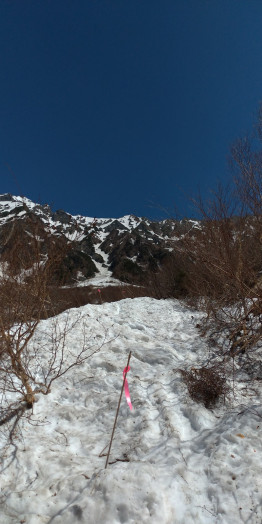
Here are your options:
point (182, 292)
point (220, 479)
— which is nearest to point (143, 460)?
point (220, 479)

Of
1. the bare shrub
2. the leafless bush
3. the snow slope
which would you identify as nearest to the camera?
the snow slope

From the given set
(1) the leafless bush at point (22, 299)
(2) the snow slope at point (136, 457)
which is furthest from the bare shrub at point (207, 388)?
(1) the leafless bush at point (22, 299)

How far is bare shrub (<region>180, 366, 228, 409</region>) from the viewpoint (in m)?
3.29

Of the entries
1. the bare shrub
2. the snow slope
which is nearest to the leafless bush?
the snow slope

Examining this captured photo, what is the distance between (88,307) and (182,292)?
890 cm

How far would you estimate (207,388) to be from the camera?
3.39m

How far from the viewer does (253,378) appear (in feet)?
12.4

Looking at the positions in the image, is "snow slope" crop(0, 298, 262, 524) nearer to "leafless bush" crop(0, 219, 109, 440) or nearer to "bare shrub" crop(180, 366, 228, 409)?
"bare shrub" crop(180, 366, 228, 409)

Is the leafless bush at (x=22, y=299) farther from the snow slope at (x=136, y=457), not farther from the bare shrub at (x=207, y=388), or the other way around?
the bare shrub at (x=207, y=388)

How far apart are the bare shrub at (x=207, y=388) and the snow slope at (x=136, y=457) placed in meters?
0.13

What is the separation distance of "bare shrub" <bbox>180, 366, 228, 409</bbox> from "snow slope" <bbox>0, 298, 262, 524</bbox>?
5.0 inches

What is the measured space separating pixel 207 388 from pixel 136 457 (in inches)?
56.4

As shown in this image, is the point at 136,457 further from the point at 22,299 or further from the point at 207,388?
the point at 22,299

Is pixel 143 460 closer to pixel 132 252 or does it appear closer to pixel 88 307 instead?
pixel 88 307
